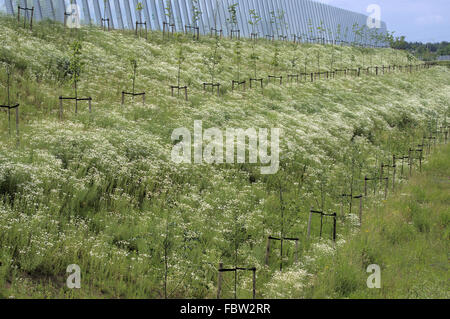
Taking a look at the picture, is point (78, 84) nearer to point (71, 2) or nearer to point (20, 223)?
point (20, 223)

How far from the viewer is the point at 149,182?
945 centimetres

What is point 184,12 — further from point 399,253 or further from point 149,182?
point 399,253

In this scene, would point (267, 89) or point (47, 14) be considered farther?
point (47, 14)

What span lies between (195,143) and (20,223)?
6.50m

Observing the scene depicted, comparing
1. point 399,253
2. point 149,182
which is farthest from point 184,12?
point 399,253

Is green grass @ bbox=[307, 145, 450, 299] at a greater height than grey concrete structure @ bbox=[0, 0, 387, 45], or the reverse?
grey concrete structure @ bbox=[0, 0, 387, 45]

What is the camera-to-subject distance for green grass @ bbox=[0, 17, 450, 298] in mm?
6188

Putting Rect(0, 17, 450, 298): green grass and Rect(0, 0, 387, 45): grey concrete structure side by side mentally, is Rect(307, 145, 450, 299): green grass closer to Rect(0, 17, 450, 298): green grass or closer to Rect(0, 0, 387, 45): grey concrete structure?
Rect(0, 17, 450, 298): green grass

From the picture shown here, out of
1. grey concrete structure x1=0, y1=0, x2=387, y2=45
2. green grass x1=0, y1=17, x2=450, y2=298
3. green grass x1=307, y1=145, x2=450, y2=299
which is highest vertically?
grey concrete structure x1=0, y1=0, x2=387, y2=45

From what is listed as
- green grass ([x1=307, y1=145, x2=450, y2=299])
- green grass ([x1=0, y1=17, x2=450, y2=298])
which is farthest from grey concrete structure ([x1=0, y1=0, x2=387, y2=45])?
green grass ([x1=307, y1=145, x2=450, y2=299])

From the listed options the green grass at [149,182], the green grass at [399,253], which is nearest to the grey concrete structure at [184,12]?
the green grass at [149,182]

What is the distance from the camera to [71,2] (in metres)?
29.2

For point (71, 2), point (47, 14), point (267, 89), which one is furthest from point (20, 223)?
point (71, 2)

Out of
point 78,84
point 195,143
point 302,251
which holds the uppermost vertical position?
point 78,84
